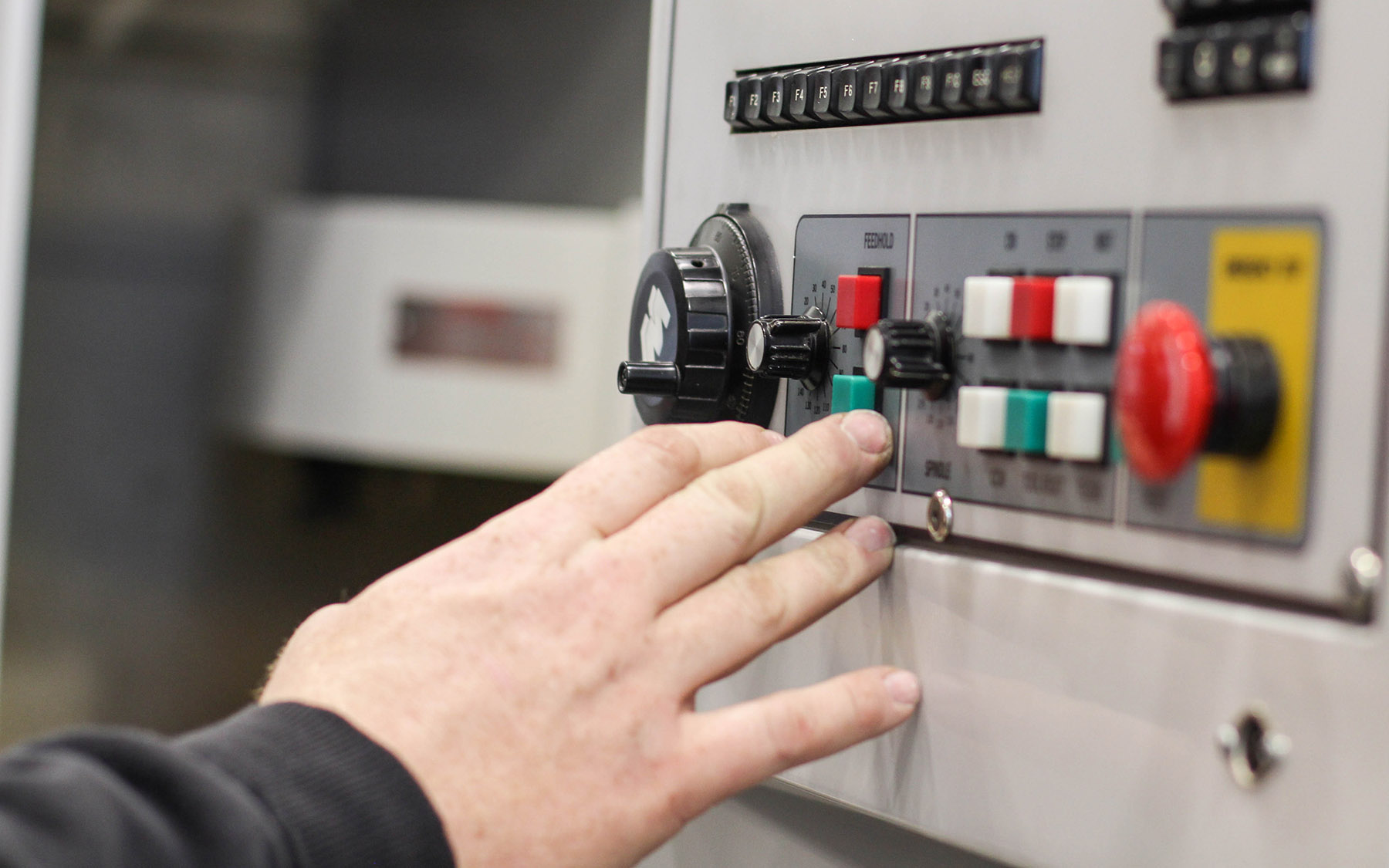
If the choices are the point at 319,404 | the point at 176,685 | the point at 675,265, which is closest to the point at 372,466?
the point at 319,404

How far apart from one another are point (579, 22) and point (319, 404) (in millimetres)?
626

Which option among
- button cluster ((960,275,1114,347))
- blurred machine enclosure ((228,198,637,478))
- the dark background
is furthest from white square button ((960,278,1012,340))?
the dark background

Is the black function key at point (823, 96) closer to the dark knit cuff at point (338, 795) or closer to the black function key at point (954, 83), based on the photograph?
the black function key at point (954, 83)

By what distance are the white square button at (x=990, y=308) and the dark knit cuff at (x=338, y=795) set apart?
201mm

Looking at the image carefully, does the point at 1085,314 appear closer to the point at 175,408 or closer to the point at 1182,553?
the point at 1182,553

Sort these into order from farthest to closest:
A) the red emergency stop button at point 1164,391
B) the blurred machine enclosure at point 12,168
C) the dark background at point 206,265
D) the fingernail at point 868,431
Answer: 1. the dark background at point 206,265
2. the blurred machine enclosure at point 12,168
3. the fingernail at point 868,431
4. the red emergency stop button at point 1164,391

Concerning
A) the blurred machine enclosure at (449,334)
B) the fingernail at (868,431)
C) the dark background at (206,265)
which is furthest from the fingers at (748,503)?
the dark background at (206,265)

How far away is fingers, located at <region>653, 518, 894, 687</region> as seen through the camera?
329 millimetres

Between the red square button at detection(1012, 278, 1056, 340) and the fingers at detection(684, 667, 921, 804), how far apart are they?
0.12 metres

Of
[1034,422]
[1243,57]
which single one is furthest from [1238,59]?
[1034,422]

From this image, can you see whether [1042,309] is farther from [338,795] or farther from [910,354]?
[338,795]

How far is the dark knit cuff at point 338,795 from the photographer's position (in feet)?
0.94

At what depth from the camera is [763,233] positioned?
420 millimetres

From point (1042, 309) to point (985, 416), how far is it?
34 mm
